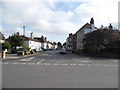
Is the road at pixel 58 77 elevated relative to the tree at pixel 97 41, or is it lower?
lower

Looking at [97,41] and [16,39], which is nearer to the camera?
[97,41]

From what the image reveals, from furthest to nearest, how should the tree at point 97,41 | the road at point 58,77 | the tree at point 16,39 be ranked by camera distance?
the tree at point 16,39, the tree at point 97,41, the road at point 58,77

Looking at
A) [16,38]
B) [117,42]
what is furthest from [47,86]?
[16,38]

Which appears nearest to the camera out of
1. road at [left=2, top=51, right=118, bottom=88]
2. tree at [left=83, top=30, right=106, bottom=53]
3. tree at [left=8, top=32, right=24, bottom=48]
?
road at [left=2, top=51, right=118, bottom=88]

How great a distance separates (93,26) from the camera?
68562 millimetres

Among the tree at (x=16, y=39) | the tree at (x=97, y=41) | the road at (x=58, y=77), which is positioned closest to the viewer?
the road at (x=58, y=77)

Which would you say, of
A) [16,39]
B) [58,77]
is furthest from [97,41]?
[58,77]

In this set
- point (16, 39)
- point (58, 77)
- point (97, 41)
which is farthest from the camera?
point (16, 39)

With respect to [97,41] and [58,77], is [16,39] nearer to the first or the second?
[97,41]

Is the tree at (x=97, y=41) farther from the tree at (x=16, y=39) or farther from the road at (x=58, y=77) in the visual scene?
the tree at (x=16, y=39)

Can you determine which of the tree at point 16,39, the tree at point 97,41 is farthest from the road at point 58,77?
the tree at point 16,39

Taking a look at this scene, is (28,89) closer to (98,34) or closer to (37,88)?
(37,88)

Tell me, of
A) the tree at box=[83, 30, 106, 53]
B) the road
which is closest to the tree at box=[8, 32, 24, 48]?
the tree at box=[83, 30, 106, 53]

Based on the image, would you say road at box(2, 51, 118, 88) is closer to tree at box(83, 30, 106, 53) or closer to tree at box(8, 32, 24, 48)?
tree at box(83, 30, 106, 53)
